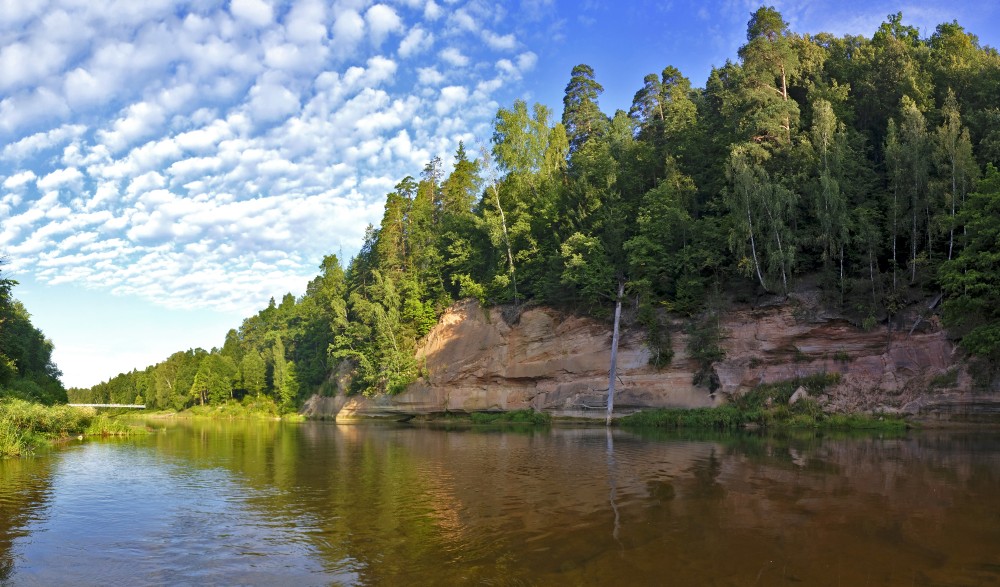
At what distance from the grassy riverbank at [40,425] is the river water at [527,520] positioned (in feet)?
12.4

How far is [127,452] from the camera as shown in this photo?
2998 centimetres

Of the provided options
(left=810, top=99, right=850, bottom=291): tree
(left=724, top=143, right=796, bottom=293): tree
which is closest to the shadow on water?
(left=724, top=143, right=796, bottom=293): tree

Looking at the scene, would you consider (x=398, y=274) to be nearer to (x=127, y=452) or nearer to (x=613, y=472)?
(x=127, y=452)

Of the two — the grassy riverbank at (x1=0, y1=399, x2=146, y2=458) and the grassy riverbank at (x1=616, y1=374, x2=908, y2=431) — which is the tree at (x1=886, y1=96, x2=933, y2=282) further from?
the grassy riverbank at (x1=0, y1=399, x2=146, y2=458)

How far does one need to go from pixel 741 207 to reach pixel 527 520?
3245 cm

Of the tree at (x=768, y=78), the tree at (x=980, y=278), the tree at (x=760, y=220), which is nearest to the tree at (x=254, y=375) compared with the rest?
the tree at (x=760, y=220)

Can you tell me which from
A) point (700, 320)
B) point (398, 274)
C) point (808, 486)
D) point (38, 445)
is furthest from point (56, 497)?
point (398, 274)

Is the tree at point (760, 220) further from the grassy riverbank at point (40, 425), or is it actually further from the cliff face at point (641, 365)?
the grassy riverbank at point (40, 425)

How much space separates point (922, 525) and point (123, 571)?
14496 mm

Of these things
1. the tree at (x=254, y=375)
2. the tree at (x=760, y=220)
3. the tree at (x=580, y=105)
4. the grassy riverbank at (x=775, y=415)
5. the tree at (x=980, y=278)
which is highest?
the tree at (x=580, y=105)

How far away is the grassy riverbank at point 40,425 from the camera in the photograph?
26094 millimetres

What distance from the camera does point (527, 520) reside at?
489 inches

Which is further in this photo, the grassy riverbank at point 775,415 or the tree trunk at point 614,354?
the tree trunk at point 614,354

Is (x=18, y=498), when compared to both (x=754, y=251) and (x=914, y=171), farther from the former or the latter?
(x=914, y=171)
